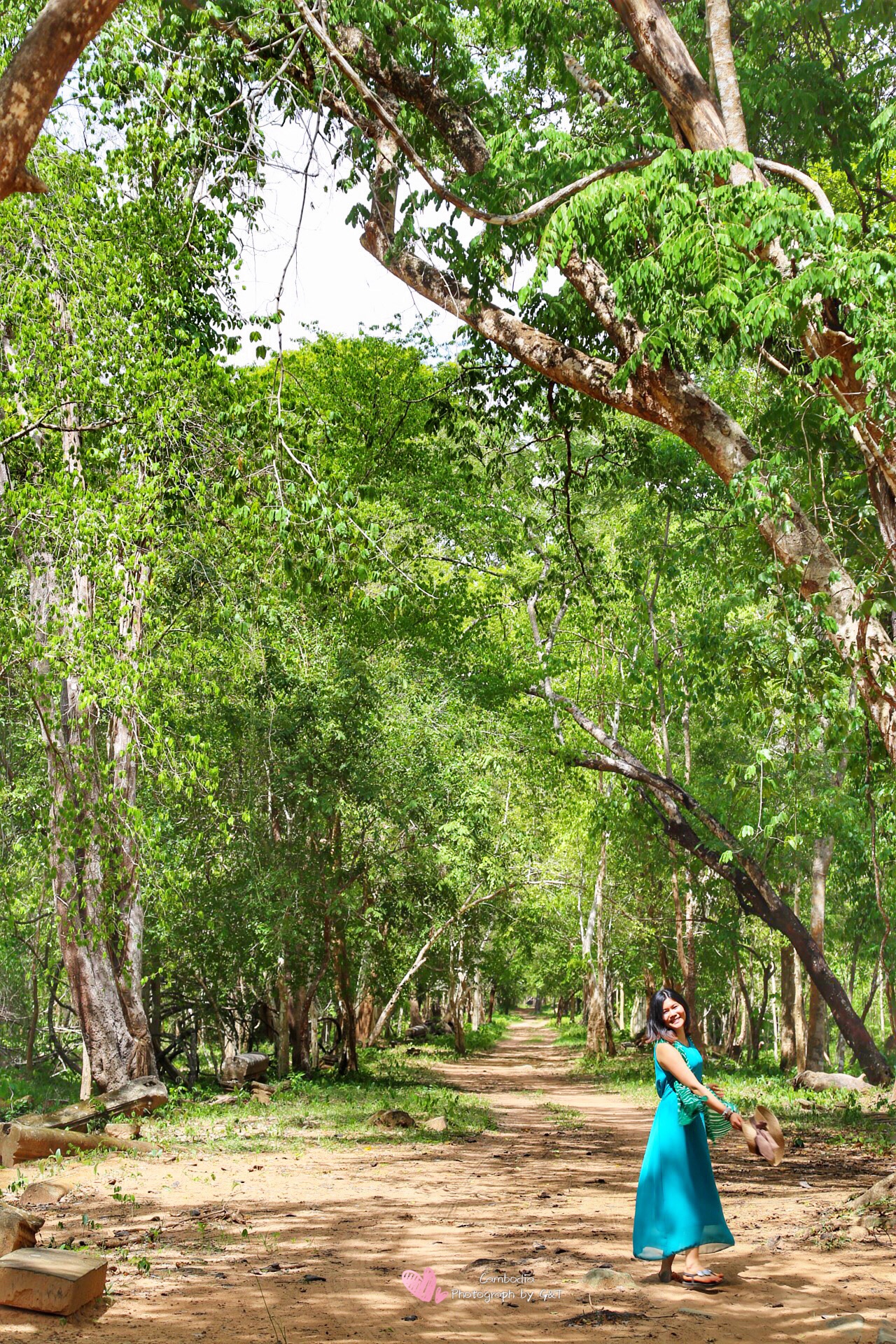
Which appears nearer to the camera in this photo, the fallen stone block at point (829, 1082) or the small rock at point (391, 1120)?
the small rock at point (391, 1120)

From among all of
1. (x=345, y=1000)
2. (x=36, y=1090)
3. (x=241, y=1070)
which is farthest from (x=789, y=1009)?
(x=36, y=1090)

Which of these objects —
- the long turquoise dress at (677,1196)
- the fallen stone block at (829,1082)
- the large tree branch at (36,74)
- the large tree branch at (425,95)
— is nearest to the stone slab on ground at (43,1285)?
the long turquoise dress at (677,1196)

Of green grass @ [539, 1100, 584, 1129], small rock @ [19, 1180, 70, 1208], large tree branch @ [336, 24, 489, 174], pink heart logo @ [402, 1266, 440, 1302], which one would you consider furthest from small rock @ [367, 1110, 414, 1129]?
large tree branch @ [336, 24, 489, 174]

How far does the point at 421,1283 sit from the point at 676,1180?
1.45 metres

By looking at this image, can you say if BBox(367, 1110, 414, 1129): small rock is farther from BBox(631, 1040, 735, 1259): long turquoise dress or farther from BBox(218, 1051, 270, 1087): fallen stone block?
BBox(631, 1040, 735, 1259): long turquoise dress

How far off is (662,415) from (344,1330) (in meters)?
5.54

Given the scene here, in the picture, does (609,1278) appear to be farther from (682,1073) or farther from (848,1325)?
(848,1325)

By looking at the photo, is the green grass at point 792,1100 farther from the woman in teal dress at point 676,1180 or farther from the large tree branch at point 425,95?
the large tree branch at point 425,95

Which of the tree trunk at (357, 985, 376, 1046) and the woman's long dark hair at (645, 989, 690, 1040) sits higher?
the woman's long dark hair at (645, 989, 690, 1040)

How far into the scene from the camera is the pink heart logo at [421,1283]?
18.1 feet

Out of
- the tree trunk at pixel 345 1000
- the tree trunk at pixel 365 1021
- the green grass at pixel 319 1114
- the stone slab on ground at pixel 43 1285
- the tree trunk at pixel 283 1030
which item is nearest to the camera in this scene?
the stone slab on ground at pixel 43 1285

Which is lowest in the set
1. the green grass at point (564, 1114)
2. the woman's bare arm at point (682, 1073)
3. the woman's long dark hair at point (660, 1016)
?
the green grass at point (564, 1114)

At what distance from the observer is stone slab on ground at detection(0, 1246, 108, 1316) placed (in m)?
4.73

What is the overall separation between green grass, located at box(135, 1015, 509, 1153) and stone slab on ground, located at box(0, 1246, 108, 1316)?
21.6 feet
